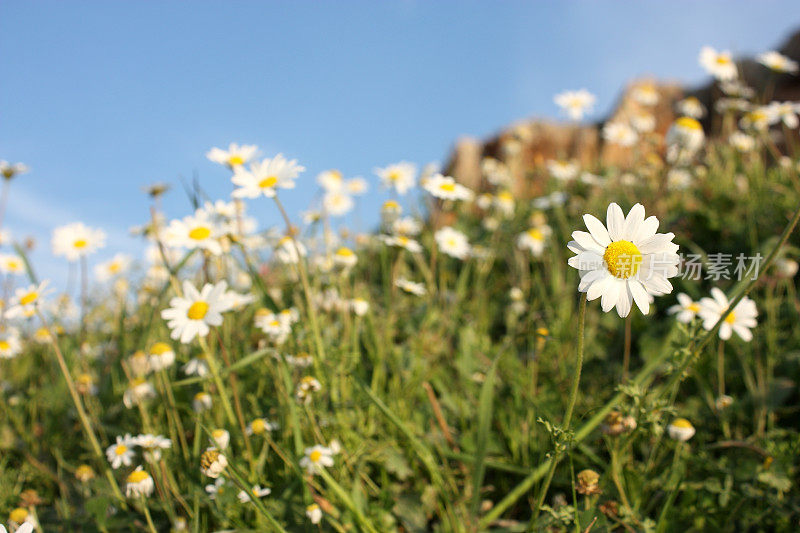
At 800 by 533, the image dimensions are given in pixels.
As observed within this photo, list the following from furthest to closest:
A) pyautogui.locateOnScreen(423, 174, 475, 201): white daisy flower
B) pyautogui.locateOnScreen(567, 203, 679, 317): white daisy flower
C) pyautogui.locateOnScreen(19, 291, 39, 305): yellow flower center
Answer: pyautogui.locateOnScreen(423, 174, 475, 201): white daisy flower < pyautogui.locateOnScreen(19, 291, 39, 305): yellow flower center < pyautogui.locateOnScreen(567, 203, 679, 317): white daisy flower

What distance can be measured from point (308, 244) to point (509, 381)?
1.32 m

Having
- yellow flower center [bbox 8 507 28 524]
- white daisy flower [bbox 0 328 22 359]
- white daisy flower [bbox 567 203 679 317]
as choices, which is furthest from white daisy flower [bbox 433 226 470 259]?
white daisy flower [bbox 0 328 22 359]

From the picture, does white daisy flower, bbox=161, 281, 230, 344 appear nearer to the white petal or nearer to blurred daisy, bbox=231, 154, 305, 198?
blurred daisy, bbox=231, 154, 305, 198

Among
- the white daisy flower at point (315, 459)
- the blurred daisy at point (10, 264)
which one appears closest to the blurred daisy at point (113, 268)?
the blurred daisy at point (10, 264)

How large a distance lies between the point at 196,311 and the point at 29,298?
0.74m

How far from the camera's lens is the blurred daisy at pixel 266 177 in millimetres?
1773

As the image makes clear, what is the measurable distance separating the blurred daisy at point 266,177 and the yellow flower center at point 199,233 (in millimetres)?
168

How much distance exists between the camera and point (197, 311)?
1677 millimetres

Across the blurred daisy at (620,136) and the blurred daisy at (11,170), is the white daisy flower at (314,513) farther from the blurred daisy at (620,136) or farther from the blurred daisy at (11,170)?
the blurred daisy at (620,136)

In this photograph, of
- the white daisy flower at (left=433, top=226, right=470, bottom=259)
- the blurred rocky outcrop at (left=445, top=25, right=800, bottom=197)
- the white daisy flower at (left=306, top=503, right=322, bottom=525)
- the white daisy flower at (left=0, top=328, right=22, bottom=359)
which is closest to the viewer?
the white daisy flower at (left=306, top=503, right=322, bottom=525)

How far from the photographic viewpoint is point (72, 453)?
8.64 ft

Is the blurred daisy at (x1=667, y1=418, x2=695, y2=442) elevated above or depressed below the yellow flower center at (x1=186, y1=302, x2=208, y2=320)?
below

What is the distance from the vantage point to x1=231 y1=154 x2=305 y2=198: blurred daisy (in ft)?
5.82

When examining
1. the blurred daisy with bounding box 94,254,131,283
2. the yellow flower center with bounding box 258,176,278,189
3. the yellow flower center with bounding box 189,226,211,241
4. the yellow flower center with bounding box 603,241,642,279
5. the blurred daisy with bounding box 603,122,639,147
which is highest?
the yellow flower center with bounding box 603,241,642,279
